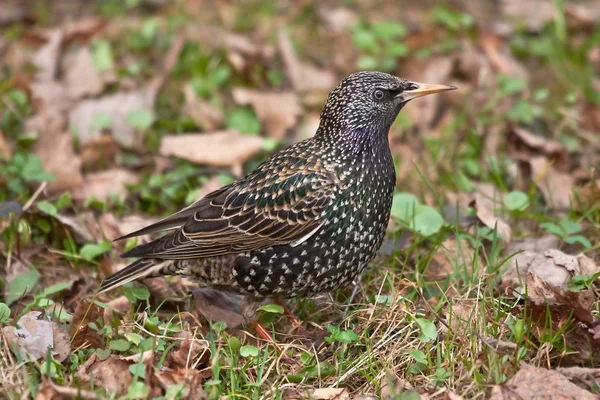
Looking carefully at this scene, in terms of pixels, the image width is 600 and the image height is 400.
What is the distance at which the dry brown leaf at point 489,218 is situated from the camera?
4898mm

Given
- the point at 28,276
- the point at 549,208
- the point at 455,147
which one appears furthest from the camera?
the point at 455,147

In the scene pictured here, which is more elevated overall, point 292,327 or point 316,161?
point 316,161

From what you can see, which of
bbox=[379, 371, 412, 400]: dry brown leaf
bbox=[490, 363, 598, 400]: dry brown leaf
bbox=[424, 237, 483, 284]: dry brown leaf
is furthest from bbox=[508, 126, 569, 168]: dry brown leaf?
bbox=[379, 371, 412, 400]: dry brown leaf

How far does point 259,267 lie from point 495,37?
12.9 feet

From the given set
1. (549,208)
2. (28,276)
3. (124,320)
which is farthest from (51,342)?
(549,208)

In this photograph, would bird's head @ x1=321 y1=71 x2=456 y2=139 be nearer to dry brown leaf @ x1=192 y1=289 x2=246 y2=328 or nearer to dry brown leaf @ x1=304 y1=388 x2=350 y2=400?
dry brown leaf @ x1=192 y1=289 x2=246 y2=328

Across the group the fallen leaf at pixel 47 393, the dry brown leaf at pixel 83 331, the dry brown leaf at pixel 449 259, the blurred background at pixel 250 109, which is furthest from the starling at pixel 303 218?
the fallen leaf at pixel 47 393

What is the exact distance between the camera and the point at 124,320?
14.4 feet

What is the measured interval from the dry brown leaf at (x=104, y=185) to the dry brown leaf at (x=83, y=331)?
1.45m

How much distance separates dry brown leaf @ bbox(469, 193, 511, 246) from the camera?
4898mm

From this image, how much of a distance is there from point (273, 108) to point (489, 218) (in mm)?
2199

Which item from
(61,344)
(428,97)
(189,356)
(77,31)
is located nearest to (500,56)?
(428,97)

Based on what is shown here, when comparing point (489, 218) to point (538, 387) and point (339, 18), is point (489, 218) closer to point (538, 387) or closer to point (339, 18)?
point (538, 387)

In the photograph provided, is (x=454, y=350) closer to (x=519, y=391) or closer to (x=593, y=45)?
(x=519, y=391)
